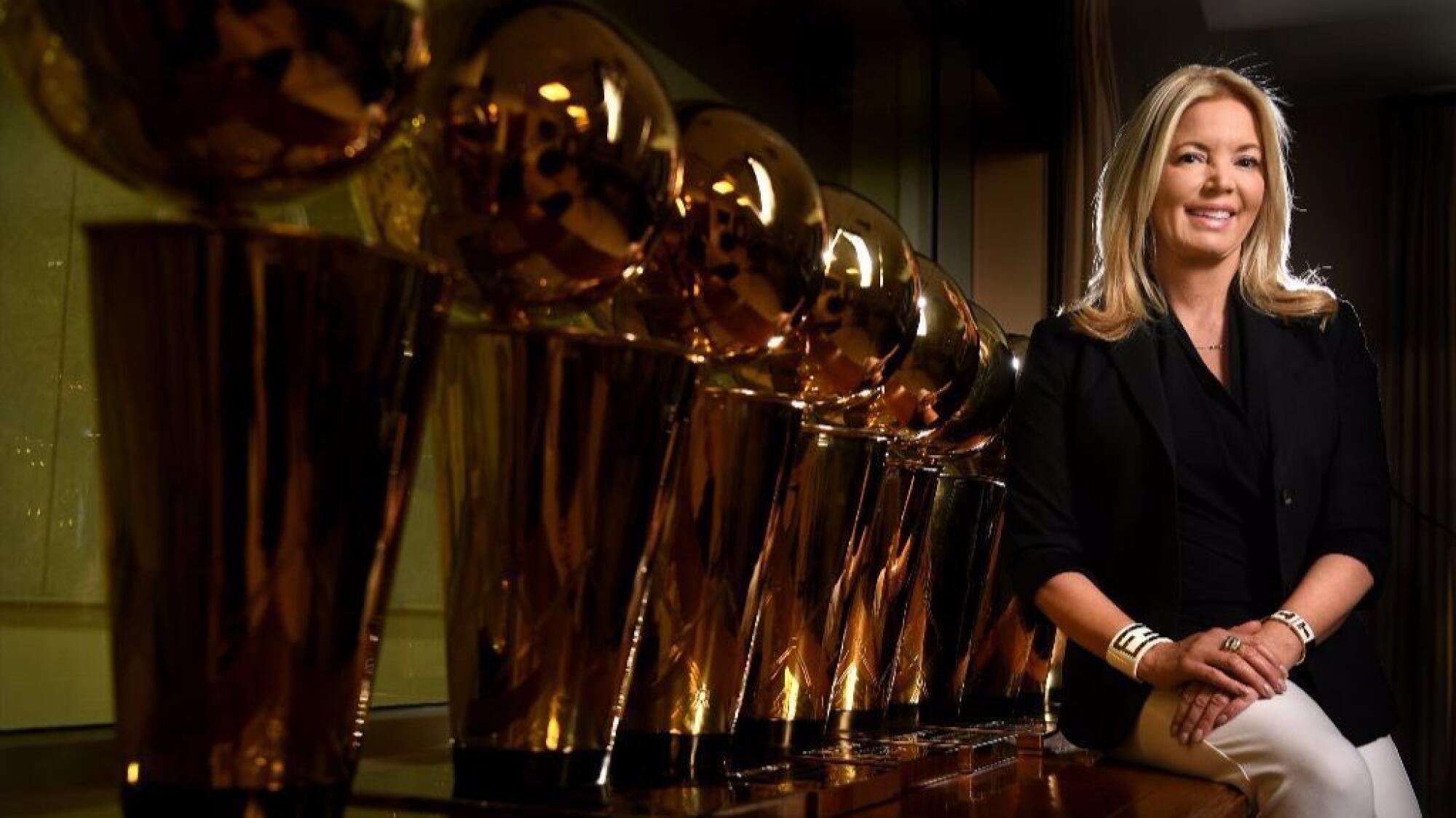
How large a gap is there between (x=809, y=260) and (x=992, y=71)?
1646 mm

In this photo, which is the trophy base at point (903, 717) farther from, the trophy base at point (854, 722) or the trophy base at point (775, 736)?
the trophy base at point (775, 736)

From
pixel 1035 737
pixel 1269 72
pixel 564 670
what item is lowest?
pixel 1035 737

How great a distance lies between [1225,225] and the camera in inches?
59.2

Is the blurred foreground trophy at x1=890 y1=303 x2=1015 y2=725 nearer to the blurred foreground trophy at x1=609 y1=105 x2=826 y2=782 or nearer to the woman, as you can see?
the woman

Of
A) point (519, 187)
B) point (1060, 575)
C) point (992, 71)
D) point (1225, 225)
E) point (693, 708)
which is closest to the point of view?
point (519, 187)

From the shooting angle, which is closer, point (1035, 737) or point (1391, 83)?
point (1035, 737)

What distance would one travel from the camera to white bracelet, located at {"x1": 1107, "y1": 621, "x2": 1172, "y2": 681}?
130 centimetres

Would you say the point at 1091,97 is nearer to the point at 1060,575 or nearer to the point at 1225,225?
the point at 1225,225

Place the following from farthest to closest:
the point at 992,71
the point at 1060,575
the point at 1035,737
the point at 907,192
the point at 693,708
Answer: the point at 992,71 → the point at 907,192 → the point at 1060,575 → the point at 1035,737 → the point at 693,708

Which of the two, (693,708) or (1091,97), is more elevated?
(1091,97)

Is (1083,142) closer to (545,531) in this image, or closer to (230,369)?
(545,531)

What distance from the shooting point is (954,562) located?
1179 mm

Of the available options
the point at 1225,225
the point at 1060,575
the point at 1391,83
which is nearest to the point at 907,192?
the point at 1225,225

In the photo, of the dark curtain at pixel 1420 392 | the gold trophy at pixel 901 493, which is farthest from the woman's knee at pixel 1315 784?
the dark curtain at pixel 1420 392
